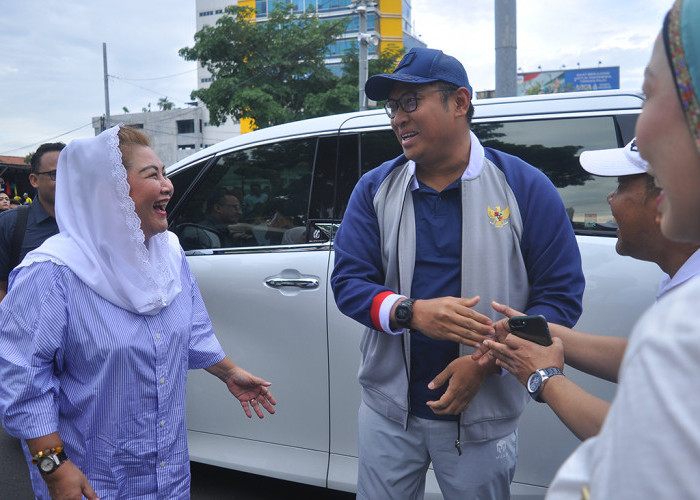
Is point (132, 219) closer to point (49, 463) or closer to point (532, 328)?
point (49, 463)

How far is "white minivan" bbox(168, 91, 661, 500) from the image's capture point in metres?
2.47

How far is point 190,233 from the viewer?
3.31 metres

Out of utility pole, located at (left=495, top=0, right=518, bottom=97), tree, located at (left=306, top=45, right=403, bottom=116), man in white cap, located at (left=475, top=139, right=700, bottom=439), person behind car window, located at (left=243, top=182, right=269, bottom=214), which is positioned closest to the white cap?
man in white cap, located at (left=475, top=139, right=700, bottom=439)

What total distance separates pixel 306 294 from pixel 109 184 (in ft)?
3.86

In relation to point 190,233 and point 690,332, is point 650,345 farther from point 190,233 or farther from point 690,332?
point 190,233

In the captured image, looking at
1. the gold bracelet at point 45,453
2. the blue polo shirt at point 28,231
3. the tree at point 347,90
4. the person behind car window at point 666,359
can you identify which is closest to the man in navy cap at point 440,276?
the gold bracelet at point 45,453

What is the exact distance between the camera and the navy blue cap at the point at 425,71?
6.61 ft

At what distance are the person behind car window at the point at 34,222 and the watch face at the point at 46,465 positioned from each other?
2.10 meters

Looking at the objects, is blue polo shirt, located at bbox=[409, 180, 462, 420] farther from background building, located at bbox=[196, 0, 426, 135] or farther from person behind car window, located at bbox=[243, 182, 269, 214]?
background building, located at bbox=[196, 0, 426, 135]

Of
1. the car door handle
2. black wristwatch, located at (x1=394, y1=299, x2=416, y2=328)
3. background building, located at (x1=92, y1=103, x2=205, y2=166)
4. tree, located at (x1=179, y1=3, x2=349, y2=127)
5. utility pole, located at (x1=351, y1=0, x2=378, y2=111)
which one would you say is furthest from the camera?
background building, located at (x1=92, y1=103, x2=205, y2=166)

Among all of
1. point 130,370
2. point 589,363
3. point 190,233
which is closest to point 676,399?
point 589,363

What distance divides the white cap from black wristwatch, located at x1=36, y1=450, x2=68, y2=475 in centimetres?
178

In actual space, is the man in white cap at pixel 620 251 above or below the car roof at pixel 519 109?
below

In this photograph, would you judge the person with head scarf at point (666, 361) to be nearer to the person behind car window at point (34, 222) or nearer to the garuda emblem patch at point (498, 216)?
the garuda emblem patch at point (498, 216)
